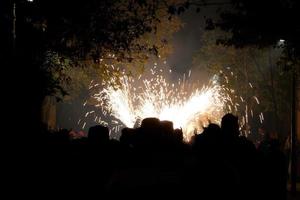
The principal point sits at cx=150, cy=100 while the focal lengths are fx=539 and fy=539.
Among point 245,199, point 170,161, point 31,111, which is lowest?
point 245,199

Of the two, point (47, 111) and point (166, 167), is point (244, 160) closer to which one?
point (166, 167)

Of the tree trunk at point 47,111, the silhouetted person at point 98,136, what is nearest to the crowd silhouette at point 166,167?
the silhouetted person at point 98,136

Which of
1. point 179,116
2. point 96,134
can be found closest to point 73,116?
point 179,116

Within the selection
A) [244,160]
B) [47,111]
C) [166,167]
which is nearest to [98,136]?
[166,167]

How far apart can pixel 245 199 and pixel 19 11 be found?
10652 millimetres

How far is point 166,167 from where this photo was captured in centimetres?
528

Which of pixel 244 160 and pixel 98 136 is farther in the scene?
pixel 98 136

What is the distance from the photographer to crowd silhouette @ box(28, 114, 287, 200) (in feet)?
16.8

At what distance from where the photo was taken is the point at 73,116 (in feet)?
192

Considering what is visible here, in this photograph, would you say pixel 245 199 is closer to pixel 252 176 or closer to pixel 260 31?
pixel 252 176

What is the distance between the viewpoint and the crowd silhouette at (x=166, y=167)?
16.8ft

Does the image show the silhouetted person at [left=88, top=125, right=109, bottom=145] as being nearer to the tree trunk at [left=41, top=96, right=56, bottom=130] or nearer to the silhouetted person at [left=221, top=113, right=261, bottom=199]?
the silhouetted person at [left=221, top=113, right=261, bottom=199]

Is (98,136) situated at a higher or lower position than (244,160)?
higher

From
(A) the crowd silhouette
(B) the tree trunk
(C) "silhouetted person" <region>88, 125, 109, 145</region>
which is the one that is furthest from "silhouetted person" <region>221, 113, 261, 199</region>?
(B) the tree trunk
